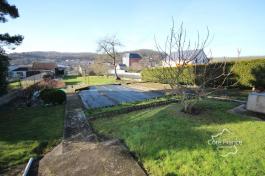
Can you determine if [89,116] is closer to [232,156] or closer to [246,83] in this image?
[232,156]

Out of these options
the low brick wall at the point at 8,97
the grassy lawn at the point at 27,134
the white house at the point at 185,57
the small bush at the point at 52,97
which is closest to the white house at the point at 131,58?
the low brick wall at the point at 8,97

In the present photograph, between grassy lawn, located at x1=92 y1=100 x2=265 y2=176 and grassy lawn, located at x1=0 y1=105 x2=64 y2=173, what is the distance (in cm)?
216

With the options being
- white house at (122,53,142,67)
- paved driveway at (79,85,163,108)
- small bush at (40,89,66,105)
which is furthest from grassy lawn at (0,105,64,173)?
white house at (122,53,142,67)

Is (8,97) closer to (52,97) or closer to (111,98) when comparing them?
(52,97)

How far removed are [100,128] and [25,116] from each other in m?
5.60

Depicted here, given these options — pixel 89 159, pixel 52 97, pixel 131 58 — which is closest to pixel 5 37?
pixel 52 97

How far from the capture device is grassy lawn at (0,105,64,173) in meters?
6.44

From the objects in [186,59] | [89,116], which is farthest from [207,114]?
[89,116]

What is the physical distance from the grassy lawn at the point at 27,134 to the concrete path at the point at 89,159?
0.71 m

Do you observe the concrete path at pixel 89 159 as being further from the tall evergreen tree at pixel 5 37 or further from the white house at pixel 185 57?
the tall evergreen tree at pixel 5 37

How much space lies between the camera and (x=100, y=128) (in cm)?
855

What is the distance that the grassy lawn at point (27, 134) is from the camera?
6.44 meters

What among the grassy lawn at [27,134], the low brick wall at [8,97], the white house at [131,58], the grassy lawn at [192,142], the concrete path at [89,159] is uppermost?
the white house at [131,58]

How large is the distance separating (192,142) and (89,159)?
10.0ft
